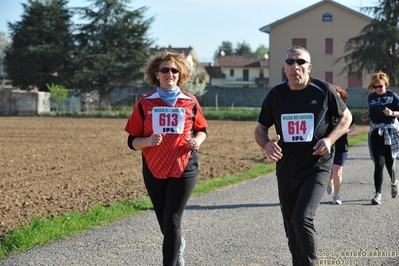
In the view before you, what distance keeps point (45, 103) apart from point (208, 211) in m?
41.3

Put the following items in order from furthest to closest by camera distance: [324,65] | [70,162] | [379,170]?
[324,65], [70,162], [379,170]

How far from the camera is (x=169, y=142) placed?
18.3 ft

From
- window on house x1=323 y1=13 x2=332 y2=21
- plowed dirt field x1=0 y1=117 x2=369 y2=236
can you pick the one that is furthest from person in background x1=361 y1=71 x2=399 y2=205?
window on house x1=323 y1=13 x2=332 y2=21

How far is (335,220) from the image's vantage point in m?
8.21

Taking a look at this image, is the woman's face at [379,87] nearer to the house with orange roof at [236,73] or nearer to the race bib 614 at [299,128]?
the race bib 614 at [299,128]

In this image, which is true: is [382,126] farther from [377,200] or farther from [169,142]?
[169,142]

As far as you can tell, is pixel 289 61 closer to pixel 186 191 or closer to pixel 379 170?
pixel 186 191

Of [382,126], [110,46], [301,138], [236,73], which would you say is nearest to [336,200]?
[382,126]

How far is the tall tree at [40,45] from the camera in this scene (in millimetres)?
62219

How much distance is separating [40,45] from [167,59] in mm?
60032

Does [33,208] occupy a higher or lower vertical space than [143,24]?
lower

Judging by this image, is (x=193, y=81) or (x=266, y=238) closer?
(x=266, y=238)

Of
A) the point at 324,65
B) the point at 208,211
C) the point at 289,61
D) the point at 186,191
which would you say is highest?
the point at 324,65

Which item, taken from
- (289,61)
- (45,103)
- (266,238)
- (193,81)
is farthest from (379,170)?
(193,81)
